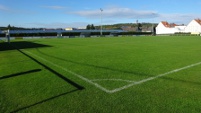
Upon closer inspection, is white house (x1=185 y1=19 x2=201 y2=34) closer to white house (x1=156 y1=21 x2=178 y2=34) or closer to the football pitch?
white house (x1=156 y1=21 x2=178 y2=34)

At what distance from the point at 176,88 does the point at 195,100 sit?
0.97 m

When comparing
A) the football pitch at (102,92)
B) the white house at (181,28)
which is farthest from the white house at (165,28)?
the football pitch at (102,92)

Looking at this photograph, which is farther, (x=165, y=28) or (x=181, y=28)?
(x=165, y=28)

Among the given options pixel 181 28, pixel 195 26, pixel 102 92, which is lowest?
pixel 102 92

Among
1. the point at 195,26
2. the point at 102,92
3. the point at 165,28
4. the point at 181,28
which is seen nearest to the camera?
the point at 102,92

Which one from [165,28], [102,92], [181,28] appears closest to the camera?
[102,92]

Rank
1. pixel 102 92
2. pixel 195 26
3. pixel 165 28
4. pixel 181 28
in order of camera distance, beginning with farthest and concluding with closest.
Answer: pixel 165 28
pixel 181 28
pixel 195 26
pixel 102 92

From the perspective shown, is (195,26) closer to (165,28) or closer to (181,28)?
(181,28)

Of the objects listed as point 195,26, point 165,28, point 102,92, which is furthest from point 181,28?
point 102,92

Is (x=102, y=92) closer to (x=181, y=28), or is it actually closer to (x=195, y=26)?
(x=195, y=26)

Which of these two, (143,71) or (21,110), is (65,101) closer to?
(21,110)

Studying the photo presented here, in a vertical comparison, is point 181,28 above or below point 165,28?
below

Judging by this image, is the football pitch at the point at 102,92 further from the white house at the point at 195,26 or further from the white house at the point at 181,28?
the white house at the point at 181,28

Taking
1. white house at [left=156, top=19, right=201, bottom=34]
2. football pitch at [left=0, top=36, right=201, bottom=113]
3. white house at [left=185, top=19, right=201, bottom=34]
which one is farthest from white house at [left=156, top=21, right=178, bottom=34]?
football pitch at [left=0, top=36, right=201, bottom=113]
